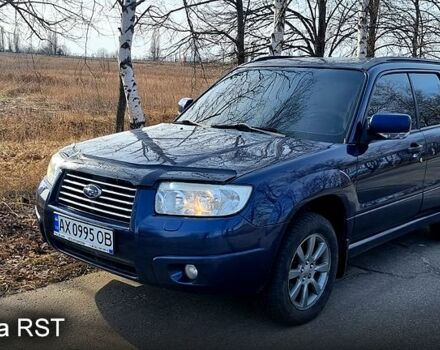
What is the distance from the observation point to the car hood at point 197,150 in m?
3.23

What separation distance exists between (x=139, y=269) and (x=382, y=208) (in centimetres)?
206

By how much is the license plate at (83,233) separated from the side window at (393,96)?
2.24 m

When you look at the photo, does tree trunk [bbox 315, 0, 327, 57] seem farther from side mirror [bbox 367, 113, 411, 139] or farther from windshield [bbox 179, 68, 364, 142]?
side mirror [bbox 367, 113, 411, 139]

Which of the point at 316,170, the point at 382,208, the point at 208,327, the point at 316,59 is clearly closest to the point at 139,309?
the point at 208,327

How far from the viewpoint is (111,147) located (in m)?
3.75

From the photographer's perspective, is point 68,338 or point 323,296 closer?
point 68,338

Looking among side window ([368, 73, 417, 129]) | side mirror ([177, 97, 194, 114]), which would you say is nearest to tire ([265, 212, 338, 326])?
side window ([368, 73, 417, 129])

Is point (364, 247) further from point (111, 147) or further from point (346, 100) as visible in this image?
point (111, 147)

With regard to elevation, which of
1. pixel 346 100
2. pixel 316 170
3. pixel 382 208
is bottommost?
pixel 382 208

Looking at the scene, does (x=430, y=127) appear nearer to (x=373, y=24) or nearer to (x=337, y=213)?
(x=337, y=213)

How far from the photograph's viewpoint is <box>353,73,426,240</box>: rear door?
3.98 meters

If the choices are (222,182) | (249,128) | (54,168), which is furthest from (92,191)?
(249,128)

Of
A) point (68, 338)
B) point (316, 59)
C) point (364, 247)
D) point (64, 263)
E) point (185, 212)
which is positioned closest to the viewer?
point (185, 212)

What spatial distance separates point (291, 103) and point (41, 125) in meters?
10.4
